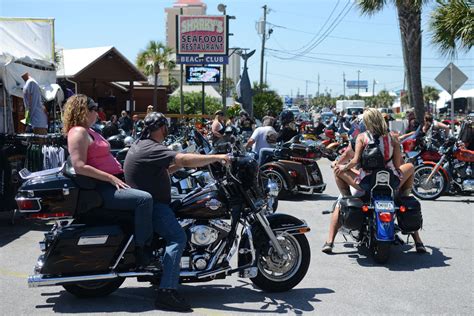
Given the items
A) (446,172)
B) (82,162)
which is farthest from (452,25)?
(82,162)

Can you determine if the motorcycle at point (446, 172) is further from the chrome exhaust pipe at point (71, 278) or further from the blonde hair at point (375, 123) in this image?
the chrome exhaust pipe at point (71, 278)

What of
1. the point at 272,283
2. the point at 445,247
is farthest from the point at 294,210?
the point at 272,283

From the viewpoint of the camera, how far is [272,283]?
6.07 meters

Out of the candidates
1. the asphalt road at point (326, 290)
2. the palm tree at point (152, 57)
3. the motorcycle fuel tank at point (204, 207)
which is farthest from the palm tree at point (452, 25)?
the palm tree at point (152, 57)

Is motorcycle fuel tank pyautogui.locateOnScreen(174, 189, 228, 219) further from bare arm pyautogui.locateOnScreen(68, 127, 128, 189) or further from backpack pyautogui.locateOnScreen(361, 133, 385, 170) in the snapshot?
backpack pyautogui.locateOnScreen(361, 133, 385, 170)

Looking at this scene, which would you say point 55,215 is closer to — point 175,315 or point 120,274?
point 120,274

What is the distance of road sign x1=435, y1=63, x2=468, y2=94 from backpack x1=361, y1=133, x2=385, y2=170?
1132cm

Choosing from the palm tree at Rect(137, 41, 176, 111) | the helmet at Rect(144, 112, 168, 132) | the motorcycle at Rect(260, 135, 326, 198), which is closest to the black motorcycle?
the helmet at Rect(144, 112, 168, 132)

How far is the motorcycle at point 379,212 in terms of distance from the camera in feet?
23.9

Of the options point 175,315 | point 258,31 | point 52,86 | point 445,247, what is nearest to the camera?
point 175,315

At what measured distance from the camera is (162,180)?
5746 millimetres

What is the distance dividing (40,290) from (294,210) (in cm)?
581

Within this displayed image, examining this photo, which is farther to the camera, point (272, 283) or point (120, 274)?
point (272, 283)

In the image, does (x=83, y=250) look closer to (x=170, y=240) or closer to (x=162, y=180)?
(x=170, y=240)
